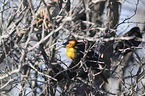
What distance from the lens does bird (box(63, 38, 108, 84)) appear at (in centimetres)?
359

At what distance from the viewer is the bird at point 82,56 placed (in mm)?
3588

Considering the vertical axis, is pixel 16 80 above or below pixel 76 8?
below

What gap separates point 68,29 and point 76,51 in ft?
5.69

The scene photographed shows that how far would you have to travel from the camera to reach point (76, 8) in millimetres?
3271

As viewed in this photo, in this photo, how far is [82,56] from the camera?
13.7ft

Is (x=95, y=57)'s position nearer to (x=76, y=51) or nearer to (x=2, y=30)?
(x=76, y=51)

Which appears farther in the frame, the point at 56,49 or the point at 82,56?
the point at 82,56

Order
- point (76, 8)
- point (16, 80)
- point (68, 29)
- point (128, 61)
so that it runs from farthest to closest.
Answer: point (128, 61), point (76, 8), point (16, 80), point (68, 29)

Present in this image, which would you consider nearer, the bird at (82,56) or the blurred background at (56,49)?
the blurred background at (56,49)

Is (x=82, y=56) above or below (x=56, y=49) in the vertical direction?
below

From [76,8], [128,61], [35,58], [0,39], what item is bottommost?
[128,61]

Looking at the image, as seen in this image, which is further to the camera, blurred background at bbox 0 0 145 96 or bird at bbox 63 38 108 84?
bird at bbox 63 38 108 84

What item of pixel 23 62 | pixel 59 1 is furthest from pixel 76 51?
pixel 23 62

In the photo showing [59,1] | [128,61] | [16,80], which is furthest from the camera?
[128,61]
